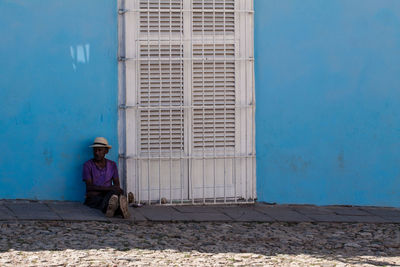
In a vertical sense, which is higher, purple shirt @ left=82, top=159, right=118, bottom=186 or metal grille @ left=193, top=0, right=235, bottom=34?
metal grille @ left=193, top=0, right=235, bottom=34

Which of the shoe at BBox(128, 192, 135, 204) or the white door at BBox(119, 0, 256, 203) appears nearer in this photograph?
the shoe at BBox(128, 192, 135, 204)

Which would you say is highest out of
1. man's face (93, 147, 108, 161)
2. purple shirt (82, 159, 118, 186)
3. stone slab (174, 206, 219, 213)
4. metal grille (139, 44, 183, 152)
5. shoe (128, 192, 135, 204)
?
metal grille (139, 44, 183, 152)

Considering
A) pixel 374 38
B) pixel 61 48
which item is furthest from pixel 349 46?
pixel 61 48

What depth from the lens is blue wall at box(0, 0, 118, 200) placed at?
679 cm

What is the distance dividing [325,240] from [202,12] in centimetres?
286

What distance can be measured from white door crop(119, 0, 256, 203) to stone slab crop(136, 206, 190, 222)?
0.22m

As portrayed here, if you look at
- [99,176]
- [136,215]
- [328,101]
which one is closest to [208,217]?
[136,215]

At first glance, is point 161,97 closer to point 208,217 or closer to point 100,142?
point 100,142

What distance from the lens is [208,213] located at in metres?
6.68

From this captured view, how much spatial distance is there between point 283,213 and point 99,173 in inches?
78.0

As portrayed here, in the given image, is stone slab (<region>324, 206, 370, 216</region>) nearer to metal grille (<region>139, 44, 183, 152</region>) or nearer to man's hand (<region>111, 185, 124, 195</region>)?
metal grille (<region>139, 44, 183, 152</region>)

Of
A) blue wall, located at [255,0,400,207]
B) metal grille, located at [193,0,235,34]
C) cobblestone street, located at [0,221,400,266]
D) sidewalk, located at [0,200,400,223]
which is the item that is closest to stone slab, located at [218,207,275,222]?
sidewalk, located at [0,200,400,223]

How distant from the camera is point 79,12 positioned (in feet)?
22.6

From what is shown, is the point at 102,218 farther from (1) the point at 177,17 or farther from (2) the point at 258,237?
(1) the point at 177,17
